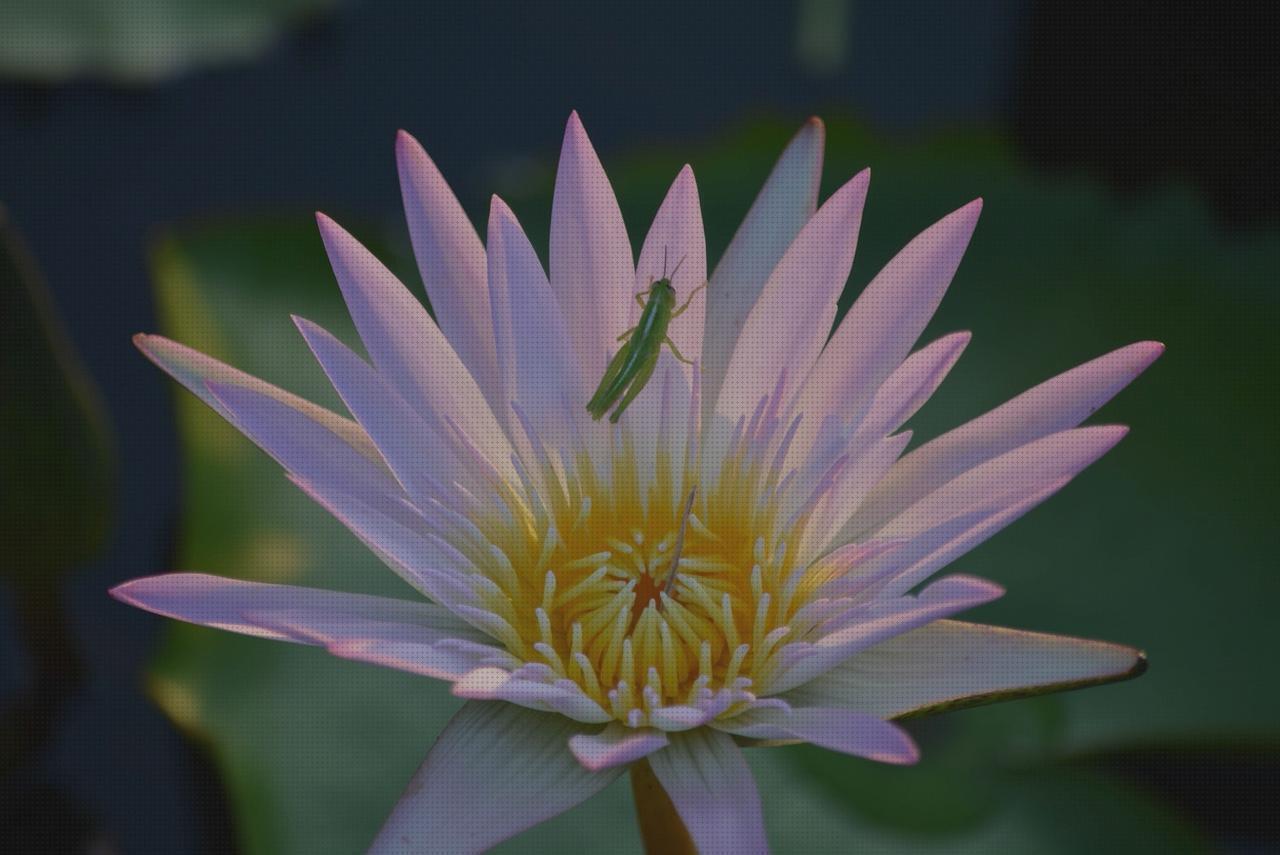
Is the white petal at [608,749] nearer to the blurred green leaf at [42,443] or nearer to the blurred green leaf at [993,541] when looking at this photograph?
the blurred green leaf at [993,541]

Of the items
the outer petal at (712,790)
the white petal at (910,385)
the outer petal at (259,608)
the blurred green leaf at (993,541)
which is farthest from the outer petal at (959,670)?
the blurred green leaf at (993,541)

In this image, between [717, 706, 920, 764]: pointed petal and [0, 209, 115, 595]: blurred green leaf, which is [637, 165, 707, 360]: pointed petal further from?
[0, 209, 115, 595]: blurred green leaf

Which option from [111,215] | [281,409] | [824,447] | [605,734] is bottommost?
[605,734]

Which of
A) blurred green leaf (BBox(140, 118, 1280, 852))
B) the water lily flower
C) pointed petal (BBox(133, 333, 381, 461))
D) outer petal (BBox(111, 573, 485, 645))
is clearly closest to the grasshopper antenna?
the water lily flower

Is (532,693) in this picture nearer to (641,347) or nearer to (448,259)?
(641,347)

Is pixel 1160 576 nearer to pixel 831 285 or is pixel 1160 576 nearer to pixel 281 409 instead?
pixel 831 285

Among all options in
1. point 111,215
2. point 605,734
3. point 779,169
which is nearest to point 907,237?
point 779,169

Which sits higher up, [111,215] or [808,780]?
[111,215]
